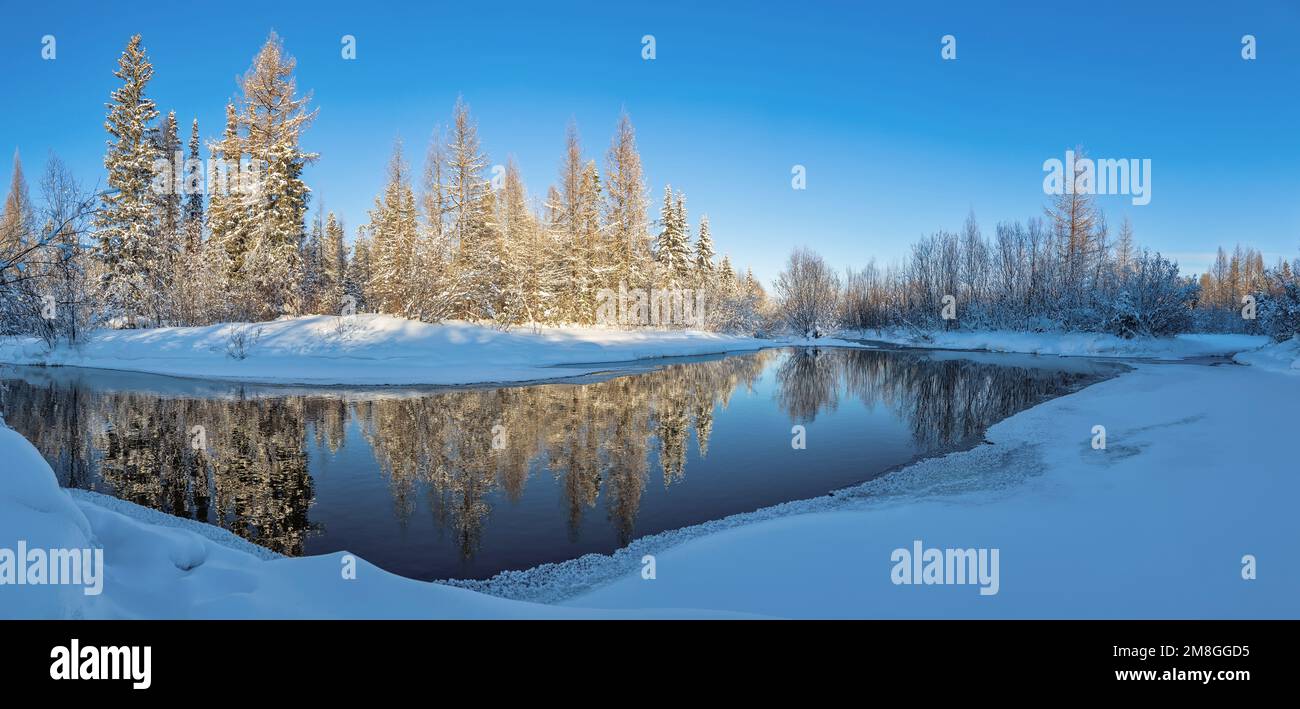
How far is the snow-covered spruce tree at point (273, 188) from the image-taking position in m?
30.7

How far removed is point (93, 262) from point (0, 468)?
1416 inches

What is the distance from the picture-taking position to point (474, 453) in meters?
10.1

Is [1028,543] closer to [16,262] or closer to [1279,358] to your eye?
[16,262]

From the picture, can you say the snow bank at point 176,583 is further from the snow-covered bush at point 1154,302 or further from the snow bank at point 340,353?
the snow-covered bush at point 1154,302

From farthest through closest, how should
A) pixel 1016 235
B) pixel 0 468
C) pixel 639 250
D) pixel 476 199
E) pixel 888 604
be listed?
pixel 1016 235 < pixel 639 250 < pixel 476 199 < pixel 888 604 < pixel 0 468

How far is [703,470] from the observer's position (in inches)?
366

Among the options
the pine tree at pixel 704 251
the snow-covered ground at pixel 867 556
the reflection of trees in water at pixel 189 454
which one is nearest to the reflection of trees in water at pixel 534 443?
the reflection of trees in water at pixel 189 454

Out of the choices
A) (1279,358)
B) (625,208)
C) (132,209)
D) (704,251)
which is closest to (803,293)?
(704,251)

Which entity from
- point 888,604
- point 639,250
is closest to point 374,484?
point 888,604

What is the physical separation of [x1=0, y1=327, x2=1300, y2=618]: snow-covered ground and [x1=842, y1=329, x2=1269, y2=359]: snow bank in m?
30.4

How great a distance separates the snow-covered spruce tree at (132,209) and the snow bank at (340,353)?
8.00ft

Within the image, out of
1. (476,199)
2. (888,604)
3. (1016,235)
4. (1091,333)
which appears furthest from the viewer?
(1016,235)

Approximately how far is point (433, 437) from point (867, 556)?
28.5 feet
